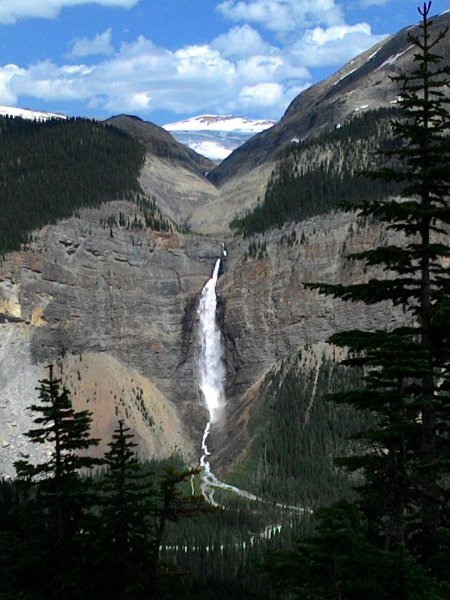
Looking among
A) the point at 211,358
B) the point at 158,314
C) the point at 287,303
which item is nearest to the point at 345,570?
the point at 287,303

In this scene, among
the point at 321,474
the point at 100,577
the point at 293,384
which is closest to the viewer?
the point at 100,577

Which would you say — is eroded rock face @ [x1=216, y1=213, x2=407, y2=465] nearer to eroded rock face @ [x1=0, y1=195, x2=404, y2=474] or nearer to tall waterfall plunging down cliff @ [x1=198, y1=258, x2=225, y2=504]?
eroded rock face @ [x1=0, y1=195, x2=404, y2=474]

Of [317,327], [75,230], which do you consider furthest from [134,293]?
[317,327]

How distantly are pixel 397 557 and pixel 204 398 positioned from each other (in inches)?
6167

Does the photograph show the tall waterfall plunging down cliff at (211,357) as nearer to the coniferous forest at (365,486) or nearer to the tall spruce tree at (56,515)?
the coniferous forest at (365,486)

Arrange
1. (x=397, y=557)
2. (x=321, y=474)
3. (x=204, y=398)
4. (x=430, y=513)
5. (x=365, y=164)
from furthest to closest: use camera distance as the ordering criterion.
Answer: (x=365, y=164) → (x=204, y=398) → (x=321, y=474) → (x=430, y=513) → (x=397, y=557)

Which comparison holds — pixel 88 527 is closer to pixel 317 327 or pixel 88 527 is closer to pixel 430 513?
pixel 430 513

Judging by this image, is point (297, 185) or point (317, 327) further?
point (297, 185)

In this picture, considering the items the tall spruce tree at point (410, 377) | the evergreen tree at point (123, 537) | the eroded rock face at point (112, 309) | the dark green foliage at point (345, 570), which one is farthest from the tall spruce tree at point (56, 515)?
the eroded rock face at point (112, 309)

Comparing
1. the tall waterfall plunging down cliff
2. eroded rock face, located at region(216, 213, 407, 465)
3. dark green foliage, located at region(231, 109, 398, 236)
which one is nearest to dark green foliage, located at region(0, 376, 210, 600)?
eroded rock face, located at region(216, 213, 407, 465)

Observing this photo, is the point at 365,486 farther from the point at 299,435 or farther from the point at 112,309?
the point at 112,309

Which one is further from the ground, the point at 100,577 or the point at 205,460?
the point at 100,577

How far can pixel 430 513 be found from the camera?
1994 cm

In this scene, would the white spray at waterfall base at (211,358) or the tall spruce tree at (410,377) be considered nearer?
the tall spruce tree at (410,377)
